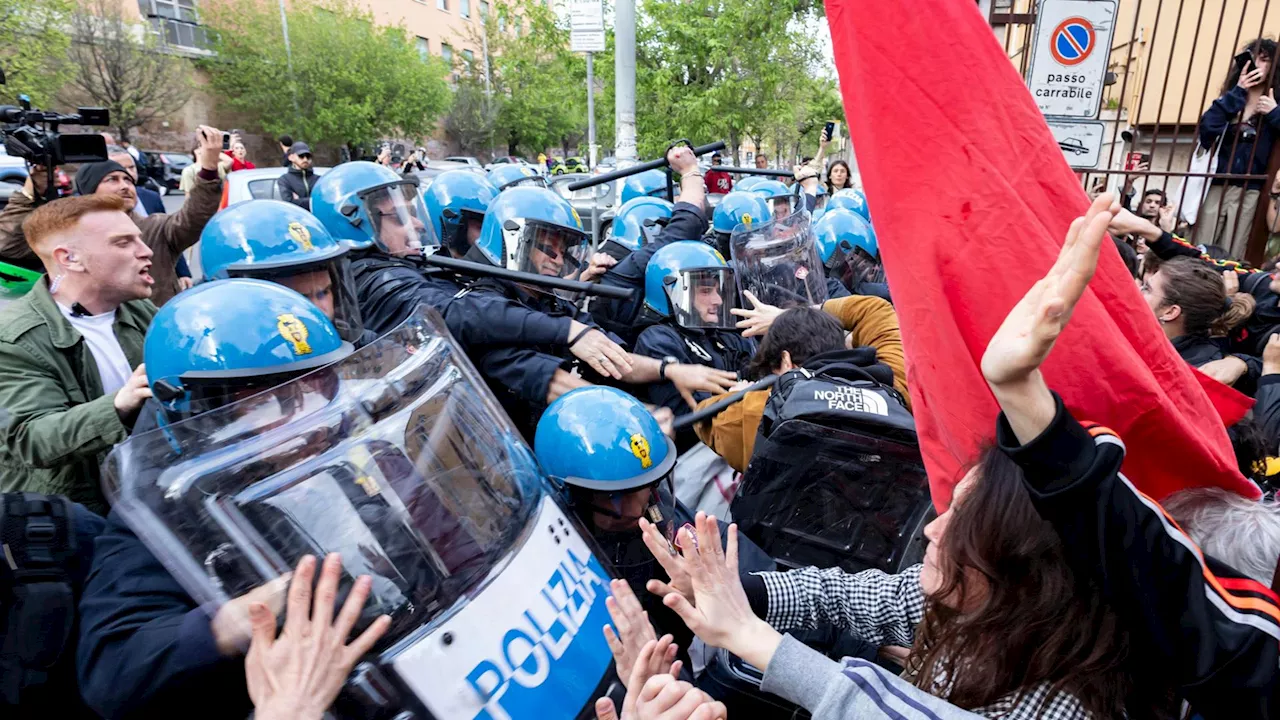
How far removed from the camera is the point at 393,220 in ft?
13.5

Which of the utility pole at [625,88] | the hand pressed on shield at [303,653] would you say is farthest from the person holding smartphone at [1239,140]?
the hand pressed on shield at [303,653]

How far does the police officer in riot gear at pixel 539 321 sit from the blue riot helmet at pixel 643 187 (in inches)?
158

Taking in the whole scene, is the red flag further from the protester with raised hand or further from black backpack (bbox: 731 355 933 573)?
black backpack (bbox: 731 355 933 573)

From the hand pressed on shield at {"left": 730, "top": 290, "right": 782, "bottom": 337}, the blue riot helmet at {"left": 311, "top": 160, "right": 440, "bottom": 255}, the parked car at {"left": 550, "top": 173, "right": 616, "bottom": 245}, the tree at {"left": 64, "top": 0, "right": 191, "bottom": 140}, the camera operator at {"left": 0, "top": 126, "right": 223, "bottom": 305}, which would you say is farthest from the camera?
the tree at {"left": 64, "top": 0, "right": 191, "bottom": 140}

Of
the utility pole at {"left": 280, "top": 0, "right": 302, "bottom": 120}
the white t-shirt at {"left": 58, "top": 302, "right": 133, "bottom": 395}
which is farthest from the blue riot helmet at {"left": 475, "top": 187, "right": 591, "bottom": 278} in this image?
the utility pole at {"left": 280, "top": 0, "right": 302, "bottom": 120}

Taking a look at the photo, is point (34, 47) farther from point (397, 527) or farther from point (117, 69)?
point (397, 527)

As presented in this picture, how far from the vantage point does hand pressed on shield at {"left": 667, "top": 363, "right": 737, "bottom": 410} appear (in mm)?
3277

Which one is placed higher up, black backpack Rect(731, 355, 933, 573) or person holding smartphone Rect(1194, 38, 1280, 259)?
person holding smartphone Rect(1194, 38, 1280, 259)

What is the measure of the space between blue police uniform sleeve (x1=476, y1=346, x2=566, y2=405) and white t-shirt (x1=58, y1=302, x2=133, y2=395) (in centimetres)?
134

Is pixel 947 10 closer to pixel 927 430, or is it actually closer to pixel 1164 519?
pixel 927 430

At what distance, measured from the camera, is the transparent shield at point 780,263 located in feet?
14.7

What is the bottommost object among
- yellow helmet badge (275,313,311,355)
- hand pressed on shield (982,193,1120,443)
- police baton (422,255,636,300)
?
police baton (422,255,636,300)

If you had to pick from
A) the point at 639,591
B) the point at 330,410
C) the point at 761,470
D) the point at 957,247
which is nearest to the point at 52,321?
the point at 330,410

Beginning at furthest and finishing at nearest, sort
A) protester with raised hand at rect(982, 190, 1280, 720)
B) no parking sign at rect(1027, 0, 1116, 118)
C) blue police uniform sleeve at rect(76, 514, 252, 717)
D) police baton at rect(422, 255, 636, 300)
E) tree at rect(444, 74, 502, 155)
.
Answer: tree at rect(444, 74, 502, 155)
no parking sign at rect(1027, 0, 1116, 118)
police baton at rect(422, 255, 636, 300)
blue police uniform sleeve at rect(76, 514, 252, 717)
protester with raised hand at rect(982, 190, 1280, 720)
